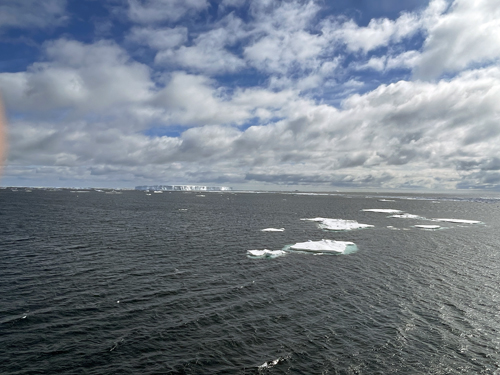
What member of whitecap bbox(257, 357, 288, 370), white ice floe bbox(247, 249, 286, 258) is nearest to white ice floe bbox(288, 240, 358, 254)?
white ice floe bbox(247, 249, 286, 258)

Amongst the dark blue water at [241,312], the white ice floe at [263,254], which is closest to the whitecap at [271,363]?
the dark blue water at [241,312]

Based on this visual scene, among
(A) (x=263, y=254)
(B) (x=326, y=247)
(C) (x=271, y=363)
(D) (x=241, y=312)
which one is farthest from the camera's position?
(B) (x=326, y=247)

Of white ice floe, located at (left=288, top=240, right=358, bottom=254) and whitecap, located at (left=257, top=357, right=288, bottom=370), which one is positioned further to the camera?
white ice floe, located at (left=288, top=240, right=358, bottom=254)

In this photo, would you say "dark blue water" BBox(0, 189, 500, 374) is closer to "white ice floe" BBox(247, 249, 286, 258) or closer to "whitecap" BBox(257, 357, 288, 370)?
"whitecap" BBox(257, 357, 288, 370)

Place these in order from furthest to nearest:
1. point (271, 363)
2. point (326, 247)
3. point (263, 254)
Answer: point (326, 247), point (263, 254), point (271, 363)

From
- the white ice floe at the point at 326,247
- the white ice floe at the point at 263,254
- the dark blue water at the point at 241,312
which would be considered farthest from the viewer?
the white ice floe at the point at 326,247

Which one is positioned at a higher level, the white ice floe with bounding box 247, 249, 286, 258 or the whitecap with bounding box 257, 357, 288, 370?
the white ice floe with bounding box 247, 249, 286, 258

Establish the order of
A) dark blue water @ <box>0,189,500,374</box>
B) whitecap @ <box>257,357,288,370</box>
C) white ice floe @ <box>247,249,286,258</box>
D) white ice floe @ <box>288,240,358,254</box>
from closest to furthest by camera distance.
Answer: whitecap @ <box>257,357,288,370</box>
dark blue water @ <box>0,189,500,374</box>
white ice floe @ <box>247,249,286,258</box>
white ice floe @ <box>288,240,358,254</box>

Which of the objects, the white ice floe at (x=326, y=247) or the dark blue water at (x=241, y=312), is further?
the white ice floe at (x=326, y=247)

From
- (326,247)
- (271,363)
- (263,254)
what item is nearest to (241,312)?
(271,363)

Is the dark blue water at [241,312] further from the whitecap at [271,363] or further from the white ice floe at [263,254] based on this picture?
the white ice floe at [263,254]

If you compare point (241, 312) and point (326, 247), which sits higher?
point (326, 247)

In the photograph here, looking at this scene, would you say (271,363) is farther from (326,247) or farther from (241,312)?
(326,247)
